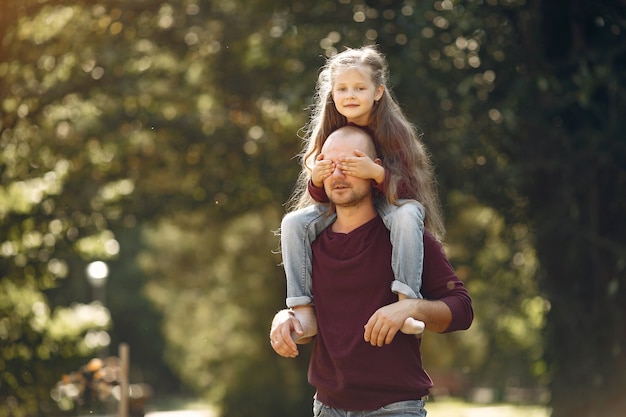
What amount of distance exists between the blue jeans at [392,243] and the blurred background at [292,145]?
6.02 m

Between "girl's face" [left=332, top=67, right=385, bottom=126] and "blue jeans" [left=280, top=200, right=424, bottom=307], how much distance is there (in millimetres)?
256

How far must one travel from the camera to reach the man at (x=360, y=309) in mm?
3010

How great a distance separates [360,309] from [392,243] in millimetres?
188

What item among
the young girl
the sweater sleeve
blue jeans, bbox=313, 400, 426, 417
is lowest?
blue jeans, bbox=313, 400, 426, 417

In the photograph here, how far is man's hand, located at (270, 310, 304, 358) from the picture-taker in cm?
302

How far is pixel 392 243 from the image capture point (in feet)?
9.96

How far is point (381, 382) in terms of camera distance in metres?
3.00

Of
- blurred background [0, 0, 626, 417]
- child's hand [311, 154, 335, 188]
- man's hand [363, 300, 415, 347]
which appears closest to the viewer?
man's hand [363, 300, 415, 347]

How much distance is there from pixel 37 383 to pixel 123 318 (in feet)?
113

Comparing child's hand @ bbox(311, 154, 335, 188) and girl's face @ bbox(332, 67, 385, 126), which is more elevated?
girl's face @ bbox(332, 67, 385, 126)

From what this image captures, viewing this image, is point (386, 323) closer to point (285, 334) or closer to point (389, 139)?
point (285, 334)

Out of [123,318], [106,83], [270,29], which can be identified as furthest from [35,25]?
[123,318]

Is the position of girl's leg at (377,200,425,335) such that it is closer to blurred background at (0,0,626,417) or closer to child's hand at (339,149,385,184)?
child's hand at (339,149,385,184)

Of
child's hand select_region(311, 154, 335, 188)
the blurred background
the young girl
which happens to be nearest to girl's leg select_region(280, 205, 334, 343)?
the young girl
